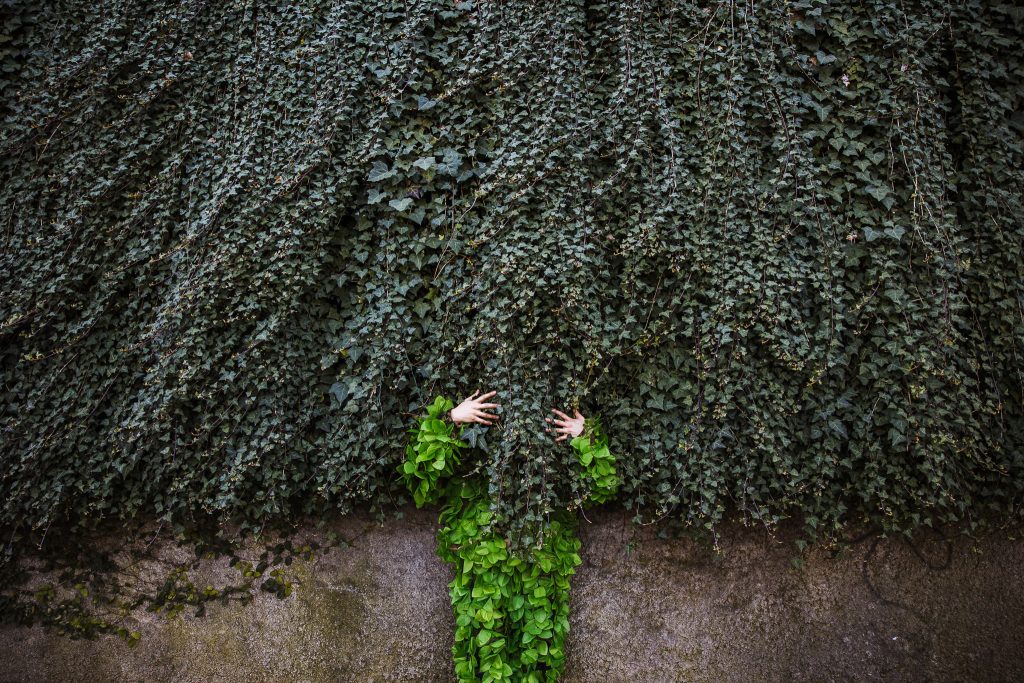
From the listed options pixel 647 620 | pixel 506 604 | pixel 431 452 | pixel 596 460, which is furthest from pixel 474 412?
pixel 647 620

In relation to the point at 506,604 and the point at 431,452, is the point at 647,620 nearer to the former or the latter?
the point at 506,604

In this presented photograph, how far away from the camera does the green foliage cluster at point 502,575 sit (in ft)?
9.40

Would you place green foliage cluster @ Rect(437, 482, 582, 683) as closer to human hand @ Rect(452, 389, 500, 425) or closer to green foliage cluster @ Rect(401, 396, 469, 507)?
green foliage cluster @ Rect(401, 396, 469, 507)

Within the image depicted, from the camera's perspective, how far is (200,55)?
350 centimetres

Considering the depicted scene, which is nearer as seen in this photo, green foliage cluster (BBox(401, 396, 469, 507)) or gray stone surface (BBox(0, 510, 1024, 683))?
green foliage cluster (BBox(401, 396, 469, 507))

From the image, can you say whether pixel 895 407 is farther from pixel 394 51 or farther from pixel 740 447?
pixel 394 51

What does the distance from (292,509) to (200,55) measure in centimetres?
274

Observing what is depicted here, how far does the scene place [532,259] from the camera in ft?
9.75

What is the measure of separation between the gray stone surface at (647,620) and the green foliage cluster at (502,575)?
0.31 meters

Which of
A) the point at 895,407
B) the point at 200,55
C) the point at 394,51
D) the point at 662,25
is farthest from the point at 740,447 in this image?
the point at 200,55

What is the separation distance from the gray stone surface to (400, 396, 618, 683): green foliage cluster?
0.31 meters

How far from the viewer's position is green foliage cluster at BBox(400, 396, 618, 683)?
2.87m

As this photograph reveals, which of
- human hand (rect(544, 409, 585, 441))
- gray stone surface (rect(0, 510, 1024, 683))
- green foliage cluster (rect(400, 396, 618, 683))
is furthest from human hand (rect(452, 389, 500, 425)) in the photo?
gray stone surface (rect(0, 510, 1024, 683))

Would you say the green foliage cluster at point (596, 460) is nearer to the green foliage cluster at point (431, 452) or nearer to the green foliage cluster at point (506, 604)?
the green foliage cluster at point (506, 604)
